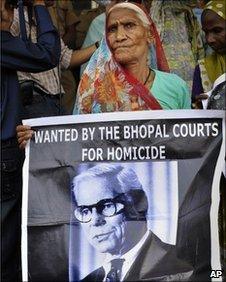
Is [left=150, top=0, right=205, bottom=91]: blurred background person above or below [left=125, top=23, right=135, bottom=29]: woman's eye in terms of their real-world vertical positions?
above

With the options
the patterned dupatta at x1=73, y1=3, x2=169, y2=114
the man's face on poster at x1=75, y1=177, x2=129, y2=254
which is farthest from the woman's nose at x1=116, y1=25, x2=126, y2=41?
the man's face on poster at x1=75, y1=177, x2=129, y2=254

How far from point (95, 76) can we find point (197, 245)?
42.9 inches

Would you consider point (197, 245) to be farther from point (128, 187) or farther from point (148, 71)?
point (148, 71)

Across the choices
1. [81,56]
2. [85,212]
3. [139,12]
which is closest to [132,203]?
[85,212]

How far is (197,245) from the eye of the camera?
3.31 m

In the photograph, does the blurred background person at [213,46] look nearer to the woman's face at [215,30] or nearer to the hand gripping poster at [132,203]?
the woman's face at [215,30]

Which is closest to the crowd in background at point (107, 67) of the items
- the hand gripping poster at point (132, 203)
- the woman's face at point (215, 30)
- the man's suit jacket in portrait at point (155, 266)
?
the woman's face at point (215, 30)

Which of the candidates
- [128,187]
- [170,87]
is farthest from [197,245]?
[170,87]

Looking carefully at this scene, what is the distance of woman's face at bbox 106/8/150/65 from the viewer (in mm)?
3791

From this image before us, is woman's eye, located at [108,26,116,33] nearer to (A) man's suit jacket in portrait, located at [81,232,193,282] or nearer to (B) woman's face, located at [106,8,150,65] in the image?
(B) woman's face, located at [106,8,150,65]

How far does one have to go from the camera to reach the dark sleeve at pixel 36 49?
158 inches

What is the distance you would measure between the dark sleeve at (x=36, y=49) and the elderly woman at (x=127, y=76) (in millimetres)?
300

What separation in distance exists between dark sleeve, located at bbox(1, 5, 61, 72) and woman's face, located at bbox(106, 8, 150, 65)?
0.40 m

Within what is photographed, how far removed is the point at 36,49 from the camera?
4047 mm
